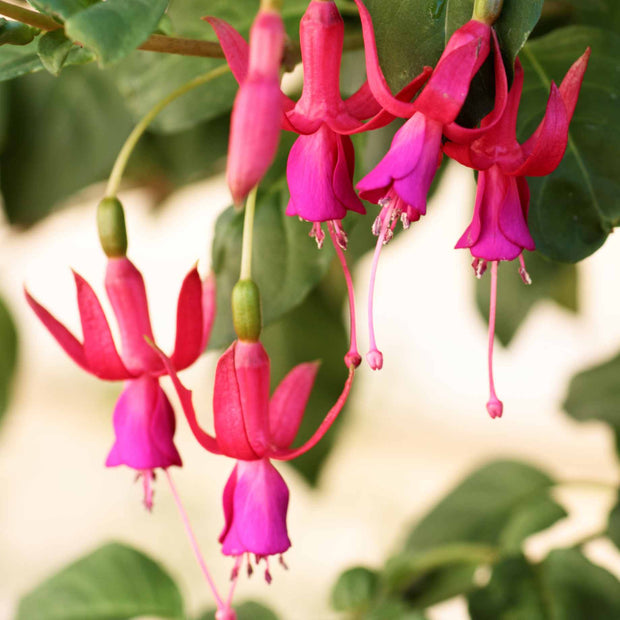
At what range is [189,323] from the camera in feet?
1.30

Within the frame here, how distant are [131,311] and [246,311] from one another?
0.07m

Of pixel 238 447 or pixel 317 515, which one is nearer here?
pixel 238 447

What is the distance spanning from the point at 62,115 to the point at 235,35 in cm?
50

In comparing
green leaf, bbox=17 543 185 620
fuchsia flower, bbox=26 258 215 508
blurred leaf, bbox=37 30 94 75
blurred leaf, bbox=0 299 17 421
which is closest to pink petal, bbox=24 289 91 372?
fuchsia flower, bbox=26 258 215 508

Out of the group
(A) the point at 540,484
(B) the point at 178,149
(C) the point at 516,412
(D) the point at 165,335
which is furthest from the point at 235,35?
(D) the point at 165,335

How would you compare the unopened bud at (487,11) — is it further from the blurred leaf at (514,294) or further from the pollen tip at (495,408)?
the blurred leaf at (514,294)

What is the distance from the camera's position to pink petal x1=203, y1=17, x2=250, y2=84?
312 mm

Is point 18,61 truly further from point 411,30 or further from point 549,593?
point 549,593

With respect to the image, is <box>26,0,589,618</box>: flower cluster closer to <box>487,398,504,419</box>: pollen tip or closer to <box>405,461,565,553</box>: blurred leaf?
<box>487,398,504,419</box>: pollen tip

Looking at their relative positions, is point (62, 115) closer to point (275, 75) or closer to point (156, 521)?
point (275, 75)

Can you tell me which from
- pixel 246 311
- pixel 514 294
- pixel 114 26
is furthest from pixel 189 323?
pixel 514 294

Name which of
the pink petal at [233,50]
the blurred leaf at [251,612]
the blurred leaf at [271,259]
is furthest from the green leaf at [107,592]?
the pink petal at [233,50]

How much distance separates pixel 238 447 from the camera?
0.37m

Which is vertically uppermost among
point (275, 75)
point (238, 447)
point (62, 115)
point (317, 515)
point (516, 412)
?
point (62, 115)
